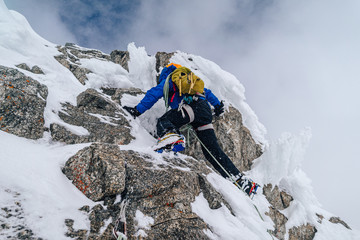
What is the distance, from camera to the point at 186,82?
4.59m

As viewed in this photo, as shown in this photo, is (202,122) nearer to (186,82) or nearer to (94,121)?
(186,82)

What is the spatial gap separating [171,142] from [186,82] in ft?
5.10

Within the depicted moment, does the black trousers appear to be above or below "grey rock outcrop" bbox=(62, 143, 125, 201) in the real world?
above

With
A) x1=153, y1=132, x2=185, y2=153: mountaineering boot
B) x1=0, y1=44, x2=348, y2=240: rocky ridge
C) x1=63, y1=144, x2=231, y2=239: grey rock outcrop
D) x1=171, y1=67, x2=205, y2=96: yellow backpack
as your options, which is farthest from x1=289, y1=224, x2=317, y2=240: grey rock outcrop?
x1=171, y1=67, x2=205, y2=96: yellow backpack

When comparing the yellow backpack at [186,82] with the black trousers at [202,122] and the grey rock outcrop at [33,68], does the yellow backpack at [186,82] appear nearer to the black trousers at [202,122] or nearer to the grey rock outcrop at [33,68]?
the black trousers at [202,122]

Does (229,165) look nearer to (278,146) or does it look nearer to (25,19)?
(278,146)

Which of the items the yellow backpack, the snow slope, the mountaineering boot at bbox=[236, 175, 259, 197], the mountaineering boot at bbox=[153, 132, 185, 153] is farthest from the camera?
the yellow backpack

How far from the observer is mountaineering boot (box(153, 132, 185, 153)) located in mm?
4025

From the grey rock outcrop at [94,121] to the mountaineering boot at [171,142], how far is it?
45.4 inches

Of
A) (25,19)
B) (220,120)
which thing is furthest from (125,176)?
(25,19)

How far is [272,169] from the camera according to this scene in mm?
8578

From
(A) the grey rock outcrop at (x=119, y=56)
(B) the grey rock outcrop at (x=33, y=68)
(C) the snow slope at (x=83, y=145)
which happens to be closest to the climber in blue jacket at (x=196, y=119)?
(C) the snow slope at (x=83, y=145)

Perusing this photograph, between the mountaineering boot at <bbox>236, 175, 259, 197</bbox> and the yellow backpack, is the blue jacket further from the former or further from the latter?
the mountaineering boot at <bbox>236, 175, 259, 197</bbox>

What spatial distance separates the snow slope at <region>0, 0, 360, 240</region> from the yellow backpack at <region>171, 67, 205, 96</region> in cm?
179
